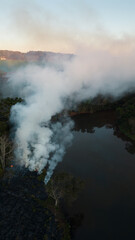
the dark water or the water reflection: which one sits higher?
the water reflection

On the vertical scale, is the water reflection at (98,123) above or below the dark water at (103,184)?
above

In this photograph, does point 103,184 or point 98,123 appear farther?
point 98,123

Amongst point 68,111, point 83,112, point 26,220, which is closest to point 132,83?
point 83,112

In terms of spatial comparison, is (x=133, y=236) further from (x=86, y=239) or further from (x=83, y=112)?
(x=83, y=112)

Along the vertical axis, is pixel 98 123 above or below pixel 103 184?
above

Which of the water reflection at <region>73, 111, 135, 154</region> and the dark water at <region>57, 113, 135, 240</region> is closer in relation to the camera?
the dark water at <region>57, 113, 135, 240</region>

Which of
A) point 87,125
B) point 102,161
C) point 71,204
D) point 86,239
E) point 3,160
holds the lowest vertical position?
point 86,239

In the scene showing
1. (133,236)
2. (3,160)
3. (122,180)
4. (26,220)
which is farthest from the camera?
(122,180)

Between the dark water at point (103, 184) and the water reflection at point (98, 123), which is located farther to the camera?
the water reflection at point (98, 123)
